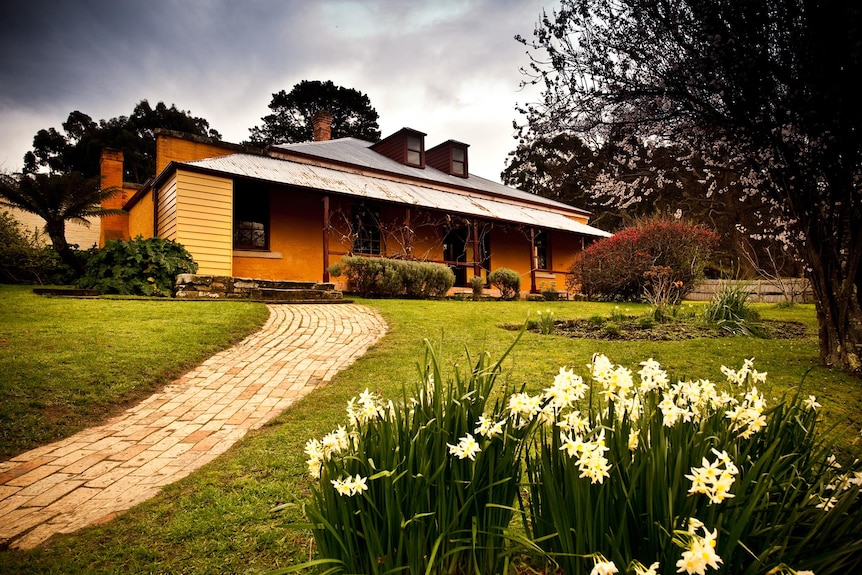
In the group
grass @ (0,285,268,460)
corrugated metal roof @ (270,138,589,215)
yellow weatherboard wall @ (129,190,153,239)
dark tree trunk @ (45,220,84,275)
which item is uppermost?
corrugated metal roof @ (270,138,589,215)

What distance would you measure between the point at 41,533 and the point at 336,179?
43.3 ft

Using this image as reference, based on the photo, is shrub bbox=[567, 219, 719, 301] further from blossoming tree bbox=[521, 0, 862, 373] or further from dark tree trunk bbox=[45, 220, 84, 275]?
dark tree trunk bbox=[45, 220, 84, 275]

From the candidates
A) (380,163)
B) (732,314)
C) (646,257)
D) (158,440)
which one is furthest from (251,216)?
(732,314)

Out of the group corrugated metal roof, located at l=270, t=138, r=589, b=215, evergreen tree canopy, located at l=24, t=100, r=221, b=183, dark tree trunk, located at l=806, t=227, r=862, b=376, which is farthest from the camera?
evergreen tree canopy, located at l=24, t=100, r=221, b=183

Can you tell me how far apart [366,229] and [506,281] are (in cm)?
519

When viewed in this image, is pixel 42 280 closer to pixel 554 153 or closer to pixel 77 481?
pixel 77 481

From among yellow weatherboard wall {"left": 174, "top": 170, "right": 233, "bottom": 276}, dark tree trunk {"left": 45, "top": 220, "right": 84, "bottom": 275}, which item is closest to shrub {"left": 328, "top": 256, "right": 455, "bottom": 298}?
yellow weatherboard wall {"left": 174, "top": 170, "right": 233, "bottom": 276}

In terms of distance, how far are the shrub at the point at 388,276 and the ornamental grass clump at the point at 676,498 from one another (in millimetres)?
10819

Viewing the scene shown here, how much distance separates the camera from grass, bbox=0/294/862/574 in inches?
91.3

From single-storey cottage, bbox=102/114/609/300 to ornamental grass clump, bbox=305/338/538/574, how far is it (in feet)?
37.5

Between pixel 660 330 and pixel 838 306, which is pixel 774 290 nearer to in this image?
pixel 660 330

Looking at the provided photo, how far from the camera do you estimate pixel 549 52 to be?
5359 millimetres

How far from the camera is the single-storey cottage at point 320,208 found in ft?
39.8

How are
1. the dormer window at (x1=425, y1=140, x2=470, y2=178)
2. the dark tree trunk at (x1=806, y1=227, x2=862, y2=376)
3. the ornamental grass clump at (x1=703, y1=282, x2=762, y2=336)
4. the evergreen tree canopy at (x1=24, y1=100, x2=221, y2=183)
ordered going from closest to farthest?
the dark tree trunk at (x1=806, y1=227, x2=862, y2=376) → the ornamental grass clump at (x1=703, y1=282, x2=762, y2=336) → the dormer window at (x1=425, y1=140, x2=470, y2=178) → the evergreen tree canopy at (x1=24, y1=100, x2=221, y2=183)
